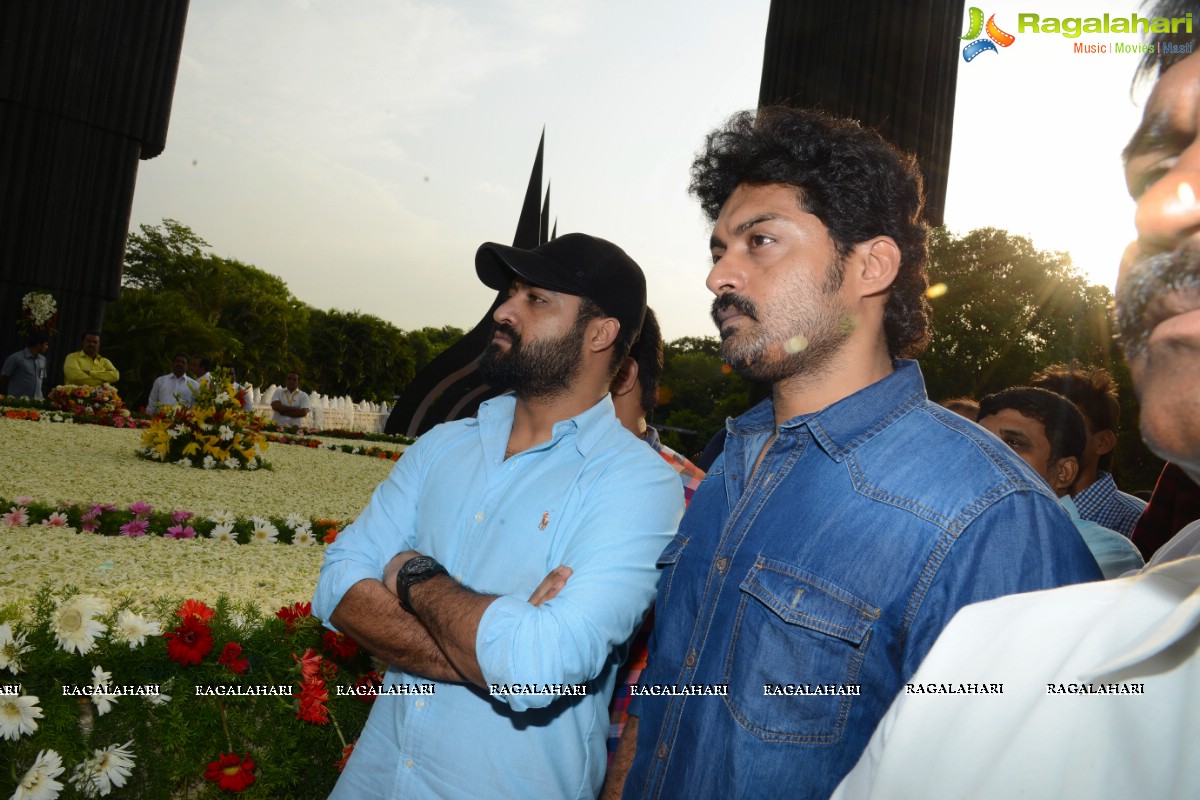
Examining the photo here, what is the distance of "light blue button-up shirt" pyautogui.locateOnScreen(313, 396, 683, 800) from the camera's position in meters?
1.58

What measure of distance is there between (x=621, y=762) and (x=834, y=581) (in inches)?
30.1

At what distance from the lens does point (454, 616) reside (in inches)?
63.4

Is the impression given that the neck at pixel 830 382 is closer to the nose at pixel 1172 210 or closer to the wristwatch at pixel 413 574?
the wristwatch at pixel 413 574

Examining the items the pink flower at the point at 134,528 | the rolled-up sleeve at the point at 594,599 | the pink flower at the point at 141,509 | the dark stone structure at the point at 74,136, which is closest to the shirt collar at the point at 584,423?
the rolled-up sleeve at the point at 594,599

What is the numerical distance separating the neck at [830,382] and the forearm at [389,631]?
89 centimetres

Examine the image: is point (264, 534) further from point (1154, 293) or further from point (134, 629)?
point (1154, 293)

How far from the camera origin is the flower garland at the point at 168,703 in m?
2.27

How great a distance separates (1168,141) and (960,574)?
0.73 m

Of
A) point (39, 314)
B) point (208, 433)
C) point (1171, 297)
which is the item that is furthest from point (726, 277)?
point (39, 314)

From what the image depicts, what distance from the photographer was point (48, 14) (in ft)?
70.2

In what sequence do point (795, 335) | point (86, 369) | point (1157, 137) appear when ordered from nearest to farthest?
1. point (1157, 137)
2. point (795, 335)
3. point (86, 369)

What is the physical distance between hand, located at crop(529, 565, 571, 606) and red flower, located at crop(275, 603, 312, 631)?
4.59ft

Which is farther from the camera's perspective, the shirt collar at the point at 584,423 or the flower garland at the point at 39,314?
the flower garland at the point at 39,314

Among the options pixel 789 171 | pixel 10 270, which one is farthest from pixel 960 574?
pixel 10 270
